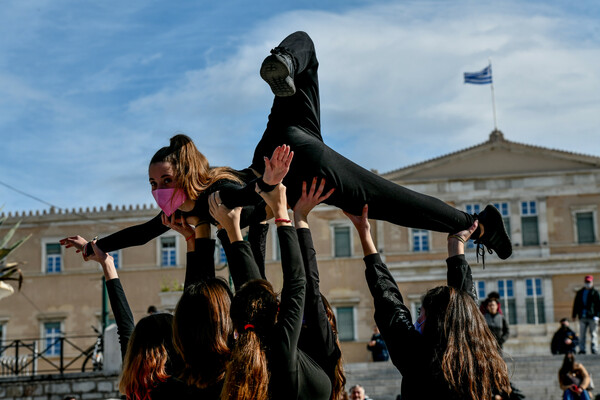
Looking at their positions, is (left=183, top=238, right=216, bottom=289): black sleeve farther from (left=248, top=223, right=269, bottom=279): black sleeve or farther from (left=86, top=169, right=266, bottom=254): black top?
(left=248, top=223, right=269, bottom=279): black sleeve

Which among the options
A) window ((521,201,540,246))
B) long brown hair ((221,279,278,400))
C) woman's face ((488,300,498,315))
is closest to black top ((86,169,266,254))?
long brown hair ((221,279,278,400))

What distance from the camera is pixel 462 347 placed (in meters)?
3.95

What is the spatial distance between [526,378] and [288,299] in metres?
19.7

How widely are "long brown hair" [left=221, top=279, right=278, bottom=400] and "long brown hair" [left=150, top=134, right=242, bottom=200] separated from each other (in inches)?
49.6

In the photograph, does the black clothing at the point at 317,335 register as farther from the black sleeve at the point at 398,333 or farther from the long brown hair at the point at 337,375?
the black sleeve at the point at 398,333

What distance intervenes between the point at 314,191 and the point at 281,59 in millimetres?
696

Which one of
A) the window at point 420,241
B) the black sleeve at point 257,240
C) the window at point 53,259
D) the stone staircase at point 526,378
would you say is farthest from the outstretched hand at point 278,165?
the window at point 53,259

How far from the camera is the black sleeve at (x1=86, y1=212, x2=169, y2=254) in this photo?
557 centimetres

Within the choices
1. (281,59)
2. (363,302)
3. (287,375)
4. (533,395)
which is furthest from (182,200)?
(363,302)

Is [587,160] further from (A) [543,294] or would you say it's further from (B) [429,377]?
(B) [429,377]

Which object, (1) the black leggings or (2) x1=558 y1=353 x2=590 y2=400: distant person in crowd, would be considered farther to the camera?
(2) x1=558 y1=353 x2=590 y2=400: distant person in crowd

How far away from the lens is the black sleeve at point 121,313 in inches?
189

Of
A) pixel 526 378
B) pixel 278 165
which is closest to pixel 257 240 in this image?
A: pixel 278 165

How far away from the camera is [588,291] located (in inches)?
1006
